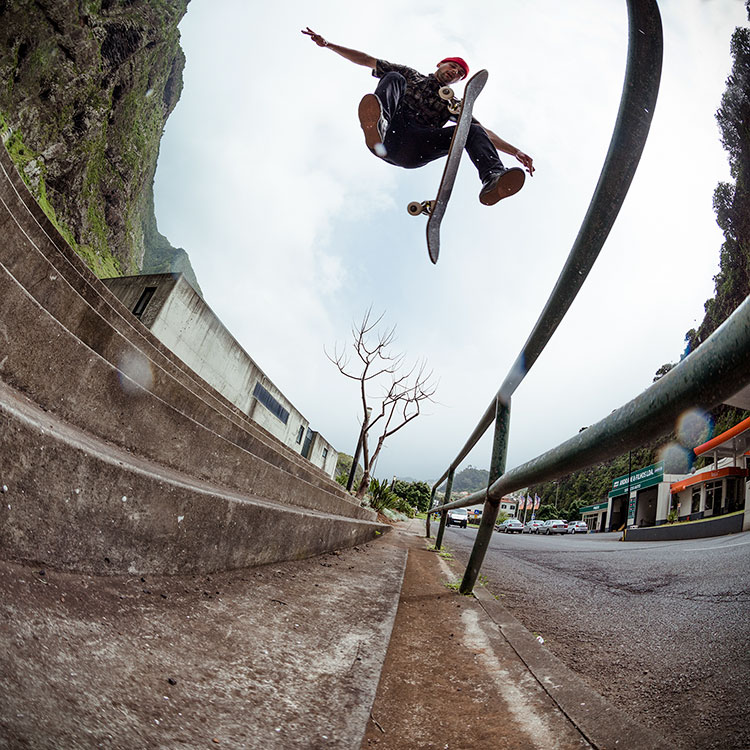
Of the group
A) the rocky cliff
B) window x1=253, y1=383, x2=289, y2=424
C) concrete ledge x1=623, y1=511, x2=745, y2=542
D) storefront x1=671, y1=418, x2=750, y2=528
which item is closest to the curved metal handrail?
window x1=253, y1=383, x2=289, y2=424

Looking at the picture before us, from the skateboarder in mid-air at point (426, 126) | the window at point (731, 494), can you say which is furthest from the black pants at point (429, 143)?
the window at point (731, 494)

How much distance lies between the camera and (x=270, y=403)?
13.1 metres

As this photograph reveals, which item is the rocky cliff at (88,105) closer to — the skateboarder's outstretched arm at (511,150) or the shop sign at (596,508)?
the skateboarder's outstretched arm at (511,150)

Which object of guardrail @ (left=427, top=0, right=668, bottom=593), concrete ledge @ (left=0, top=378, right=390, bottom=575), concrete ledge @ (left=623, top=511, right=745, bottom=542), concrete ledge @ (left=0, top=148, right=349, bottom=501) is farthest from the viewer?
concrete ledge @ (left=623, top=511, right=745, bottom=542)

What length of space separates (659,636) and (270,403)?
39.7 feet

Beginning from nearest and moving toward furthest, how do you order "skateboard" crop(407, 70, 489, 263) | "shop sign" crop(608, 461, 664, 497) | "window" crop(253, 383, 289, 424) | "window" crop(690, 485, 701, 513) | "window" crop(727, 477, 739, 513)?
1. "skateboard" crop(407, 70, 489, 263)
2. "window" crop(253, 383, 289, 424)
3. "window" crop(727, 477, 739, 513)
4. "window" crop(690, 485, 701, 513)
5. "shop sign" crop(608, 461, 664, 497)

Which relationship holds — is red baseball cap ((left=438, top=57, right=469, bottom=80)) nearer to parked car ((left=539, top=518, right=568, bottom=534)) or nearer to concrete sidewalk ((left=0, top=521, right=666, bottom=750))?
concrete sidewalk ((left=0, top=521, right=666, bottom=750))

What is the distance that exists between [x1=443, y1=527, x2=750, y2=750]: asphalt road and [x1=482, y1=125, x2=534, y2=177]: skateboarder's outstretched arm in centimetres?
299

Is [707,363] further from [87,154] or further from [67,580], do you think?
[87,154]

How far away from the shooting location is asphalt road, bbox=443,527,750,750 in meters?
1.04

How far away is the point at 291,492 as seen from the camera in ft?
9.51

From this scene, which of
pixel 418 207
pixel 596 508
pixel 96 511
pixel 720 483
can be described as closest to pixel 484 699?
pixel 96 511

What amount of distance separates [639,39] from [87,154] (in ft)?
110

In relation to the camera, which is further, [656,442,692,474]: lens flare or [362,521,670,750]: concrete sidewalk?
[656,442,692,474]: lens flare
